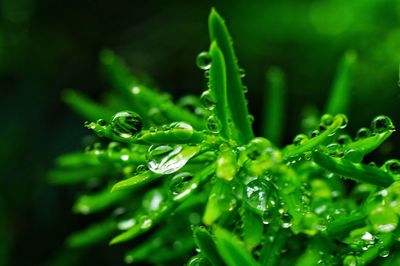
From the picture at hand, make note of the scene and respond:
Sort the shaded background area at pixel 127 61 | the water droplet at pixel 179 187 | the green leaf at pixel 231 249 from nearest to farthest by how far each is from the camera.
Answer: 1. the green leaf at pixel 231 249
2. the water droplet at pixel 179 187
3. the shaded background area at pixel 127 61

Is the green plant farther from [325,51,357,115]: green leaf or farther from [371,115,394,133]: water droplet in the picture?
[325,51,357,115]: green leaf

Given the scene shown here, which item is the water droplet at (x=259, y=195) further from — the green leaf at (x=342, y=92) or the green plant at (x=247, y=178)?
the green leaf at (x=342, y=92)

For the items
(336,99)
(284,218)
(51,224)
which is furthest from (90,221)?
(284,218)

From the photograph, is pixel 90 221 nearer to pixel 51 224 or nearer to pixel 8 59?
pixel 51 224

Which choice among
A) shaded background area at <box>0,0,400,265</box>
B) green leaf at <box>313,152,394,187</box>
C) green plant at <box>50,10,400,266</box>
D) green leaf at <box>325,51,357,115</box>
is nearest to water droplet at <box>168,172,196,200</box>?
green plant at <box>50,10,400,266</box>

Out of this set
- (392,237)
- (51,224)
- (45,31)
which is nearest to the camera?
(392,237)

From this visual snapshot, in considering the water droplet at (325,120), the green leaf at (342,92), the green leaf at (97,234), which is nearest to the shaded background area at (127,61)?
the green leaf at (97,234)
